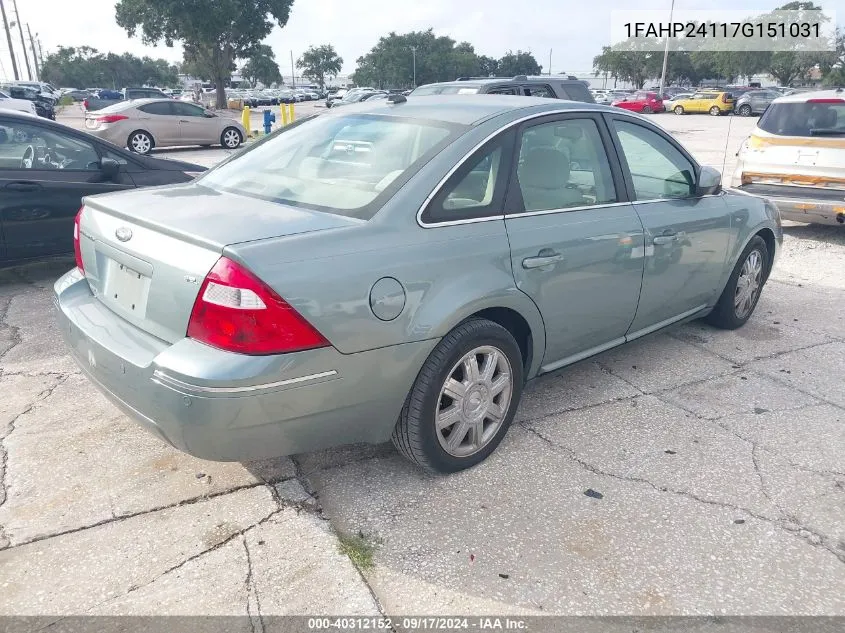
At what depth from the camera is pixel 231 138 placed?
18.7 m

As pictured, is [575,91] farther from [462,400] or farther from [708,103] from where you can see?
[708,103]

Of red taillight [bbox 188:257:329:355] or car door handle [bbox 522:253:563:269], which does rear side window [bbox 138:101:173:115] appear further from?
red taillight [bbox 188:257:329:355]

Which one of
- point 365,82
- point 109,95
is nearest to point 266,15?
point 109,95

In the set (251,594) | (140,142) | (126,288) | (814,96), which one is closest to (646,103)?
(140,142)

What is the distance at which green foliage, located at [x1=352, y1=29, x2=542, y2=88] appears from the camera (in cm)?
8888

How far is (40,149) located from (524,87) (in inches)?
267

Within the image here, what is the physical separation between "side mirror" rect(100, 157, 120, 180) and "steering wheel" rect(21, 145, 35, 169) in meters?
0.52

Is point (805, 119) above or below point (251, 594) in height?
above

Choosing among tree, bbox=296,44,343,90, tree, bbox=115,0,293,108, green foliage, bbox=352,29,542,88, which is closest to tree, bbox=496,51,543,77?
green foliage, bbox=352,29,542,88

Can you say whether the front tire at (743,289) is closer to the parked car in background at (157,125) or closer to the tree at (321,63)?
the parked car in background at (157,125)

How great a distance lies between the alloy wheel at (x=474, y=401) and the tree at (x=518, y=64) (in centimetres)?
10045

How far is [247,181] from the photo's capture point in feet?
10.6

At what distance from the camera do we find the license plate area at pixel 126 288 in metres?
2.59

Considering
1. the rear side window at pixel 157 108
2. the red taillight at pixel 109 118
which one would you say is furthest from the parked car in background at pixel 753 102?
the red taillight at pixel 109 118
